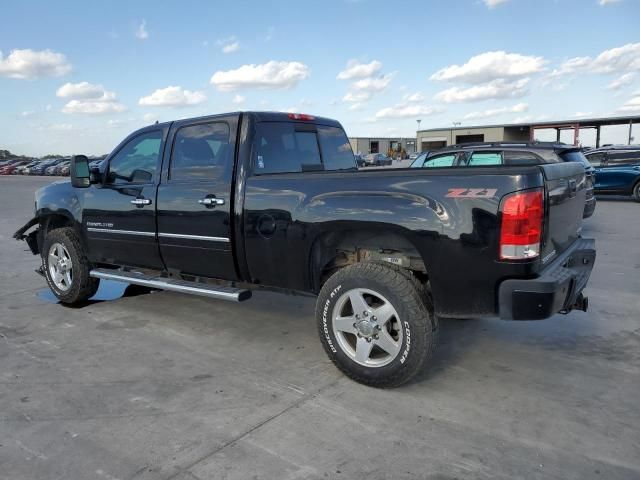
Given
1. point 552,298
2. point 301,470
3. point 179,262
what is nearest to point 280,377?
point 301,470

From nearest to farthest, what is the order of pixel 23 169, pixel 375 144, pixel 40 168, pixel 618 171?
pixel 618 171 → pixel 40 168 → pixel 23 169 → pixel 375 144

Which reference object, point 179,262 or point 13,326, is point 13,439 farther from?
point 13,326

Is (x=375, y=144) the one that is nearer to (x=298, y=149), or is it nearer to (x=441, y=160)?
(x=441, y=160)

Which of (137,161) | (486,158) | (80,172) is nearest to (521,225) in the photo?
(137,161)

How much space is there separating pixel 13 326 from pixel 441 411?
13.5 feet

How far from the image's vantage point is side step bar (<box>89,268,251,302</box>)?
427 centimetres

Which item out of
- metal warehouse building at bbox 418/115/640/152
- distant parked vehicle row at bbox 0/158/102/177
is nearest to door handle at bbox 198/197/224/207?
metal warehouse building at bbox 418/115/640/152

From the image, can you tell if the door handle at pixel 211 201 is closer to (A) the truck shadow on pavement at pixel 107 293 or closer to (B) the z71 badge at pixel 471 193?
(B) the z71 badge at pixel 471 193

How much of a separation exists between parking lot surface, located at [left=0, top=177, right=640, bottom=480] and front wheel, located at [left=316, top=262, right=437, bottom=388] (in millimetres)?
179

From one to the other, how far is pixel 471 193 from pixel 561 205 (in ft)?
2.65

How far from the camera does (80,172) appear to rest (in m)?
5.32

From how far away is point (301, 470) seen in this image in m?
2.67

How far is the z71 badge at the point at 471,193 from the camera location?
3.05 m

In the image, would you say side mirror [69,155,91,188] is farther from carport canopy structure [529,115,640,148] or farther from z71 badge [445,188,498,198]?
carport canopy structure [529,115,640,148]
